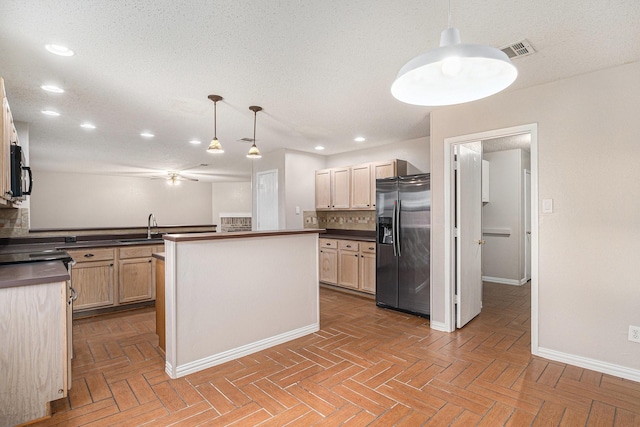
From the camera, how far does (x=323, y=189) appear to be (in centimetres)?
574

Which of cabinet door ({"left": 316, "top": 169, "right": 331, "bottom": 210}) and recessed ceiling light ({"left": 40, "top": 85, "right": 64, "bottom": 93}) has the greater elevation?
recessed ceiling light ({"left": 40, "top": 85, "right": 64, "bottom": 93})

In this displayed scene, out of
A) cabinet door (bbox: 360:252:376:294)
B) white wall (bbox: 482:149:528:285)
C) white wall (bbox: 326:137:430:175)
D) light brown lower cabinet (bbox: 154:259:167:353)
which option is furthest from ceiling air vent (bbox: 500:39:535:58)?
white wall (bbox: 482:149:528:285)

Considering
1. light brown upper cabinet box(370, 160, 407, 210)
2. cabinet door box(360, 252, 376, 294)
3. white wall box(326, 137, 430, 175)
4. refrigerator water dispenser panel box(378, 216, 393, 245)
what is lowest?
cabinet door box(360, 252, 376, 294)

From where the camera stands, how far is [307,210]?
576 cm

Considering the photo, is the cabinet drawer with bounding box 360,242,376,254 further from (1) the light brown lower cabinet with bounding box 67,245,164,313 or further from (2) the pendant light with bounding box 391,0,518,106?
(2) the pendant light with bounding box 391,0,518,106

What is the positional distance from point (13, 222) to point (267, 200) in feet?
10.8

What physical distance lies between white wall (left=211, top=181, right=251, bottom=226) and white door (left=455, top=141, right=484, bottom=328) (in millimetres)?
8326

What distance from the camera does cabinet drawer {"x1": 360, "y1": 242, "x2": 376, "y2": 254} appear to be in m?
4.68

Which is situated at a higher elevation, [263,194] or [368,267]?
[263,194]

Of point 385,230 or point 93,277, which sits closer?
point 93,277

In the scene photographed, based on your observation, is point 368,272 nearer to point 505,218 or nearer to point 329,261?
point 329,261

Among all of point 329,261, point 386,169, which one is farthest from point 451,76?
point 329,261

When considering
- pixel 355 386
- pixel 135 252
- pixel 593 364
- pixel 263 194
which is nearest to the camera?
pixel 355 386

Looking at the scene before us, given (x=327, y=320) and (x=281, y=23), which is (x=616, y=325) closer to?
(x=327, y=320)
